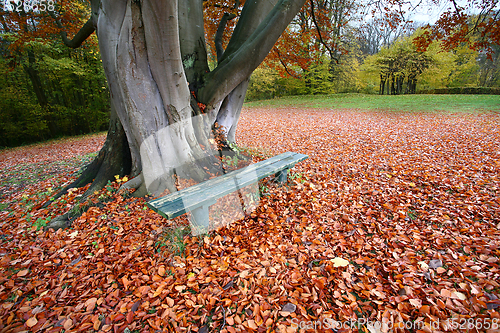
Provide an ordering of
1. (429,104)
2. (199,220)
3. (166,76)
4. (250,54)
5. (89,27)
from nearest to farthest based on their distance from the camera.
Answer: (199,220) → (166,76) → (250,54) → (89,27) → (429,104)

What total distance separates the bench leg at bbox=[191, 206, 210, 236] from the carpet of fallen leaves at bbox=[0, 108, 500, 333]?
11cm

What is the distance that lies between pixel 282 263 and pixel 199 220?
1.02 m

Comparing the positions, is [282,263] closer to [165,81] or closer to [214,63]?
[165,81]

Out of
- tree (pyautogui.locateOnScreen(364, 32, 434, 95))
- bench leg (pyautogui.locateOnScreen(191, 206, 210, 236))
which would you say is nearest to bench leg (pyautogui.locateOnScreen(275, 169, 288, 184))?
bench leg (pyautogui.locateOnScreen(191, 206, 210, 236))

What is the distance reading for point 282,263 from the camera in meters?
2.12

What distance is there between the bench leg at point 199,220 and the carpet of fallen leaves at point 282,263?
106 millimetres

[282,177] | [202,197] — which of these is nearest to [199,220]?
[202,197]

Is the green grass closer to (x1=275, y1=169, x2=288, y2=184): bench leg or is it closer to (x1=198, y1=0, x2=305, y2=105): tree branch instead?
(x1=198, y1=0, x2=305, y2=105): tree branch

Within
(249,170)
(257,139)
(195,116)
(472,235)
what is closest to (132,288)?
(249,170)

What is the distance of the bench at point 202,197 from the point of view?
2.12 meters

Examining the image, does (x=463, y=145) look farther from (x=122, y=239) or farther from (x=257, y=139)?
(x=122, y=239)

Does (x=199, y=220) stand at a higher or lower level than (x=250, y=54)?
lower

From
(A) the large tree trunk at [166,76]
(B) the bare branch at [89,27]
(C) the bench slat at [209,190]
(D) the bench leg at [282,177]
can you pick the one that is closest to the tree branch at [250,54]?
(A) the large tree trunk at [166,76]

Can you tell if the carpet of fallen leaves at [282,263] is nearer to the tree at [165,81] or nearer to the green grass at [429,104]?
the tree at [165,81]
